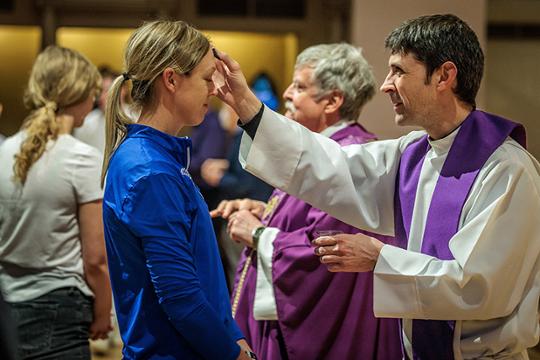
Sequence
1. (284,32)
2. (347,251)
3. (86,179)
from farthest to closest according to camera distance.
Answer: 1. (284,32)
2. (86,179)
3. (347,251)

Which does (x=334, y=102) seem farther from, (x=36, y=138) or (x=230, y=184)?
(x=230, y=184)

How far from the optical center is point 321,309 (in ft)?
9.31

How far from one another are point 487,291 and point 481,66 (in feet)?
2.03

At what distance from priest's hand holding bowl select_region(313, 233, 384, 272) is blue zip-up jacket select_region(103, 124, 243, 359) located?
0.27 meters

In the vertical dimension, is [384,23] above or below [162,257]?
above

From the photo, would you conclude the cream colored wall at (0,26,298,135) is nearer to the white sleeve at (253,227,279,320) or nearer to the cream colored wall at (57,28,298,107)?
the cream colored wall at (57,28,298,107)

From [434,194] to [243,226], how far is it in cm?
86

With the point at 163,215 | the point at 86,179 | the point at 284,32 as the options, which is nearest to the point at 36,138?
the point at 86,179

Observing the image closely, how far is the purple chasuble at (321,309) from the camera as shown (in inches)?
111

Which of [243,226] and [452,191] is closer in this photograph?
[452,191]

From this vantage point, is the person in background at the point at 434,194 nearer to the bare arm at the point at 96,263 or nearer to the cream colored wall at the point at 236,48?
the bare arm at the point at 96,263

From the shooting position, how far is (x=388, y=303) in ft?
7.30

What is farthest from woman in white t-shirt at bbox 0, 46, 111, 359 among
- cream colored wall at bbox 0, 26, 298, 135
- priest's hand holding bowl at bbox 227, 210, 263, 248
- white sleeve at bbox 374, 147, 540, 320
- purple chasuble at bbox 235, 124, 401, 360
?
cream colored wall at bbox 0, 26, 298, 135

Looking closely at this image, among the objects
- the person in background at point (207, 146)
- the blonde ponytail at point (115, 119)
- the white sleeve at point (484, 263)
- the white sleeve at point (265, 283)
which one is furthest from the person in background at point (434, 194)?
the person in background at point (207, 146)
